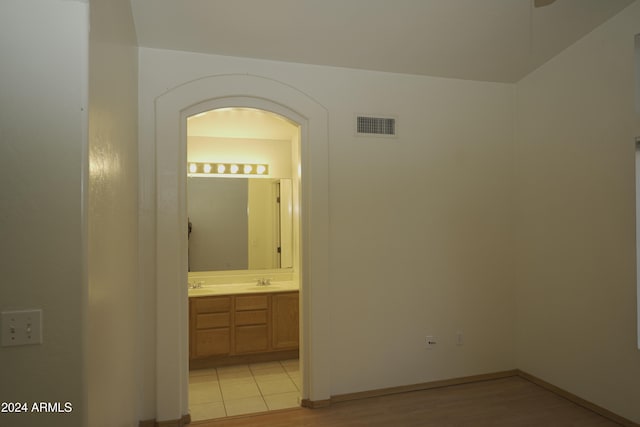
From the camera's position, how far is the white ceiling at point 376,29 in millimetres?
2588

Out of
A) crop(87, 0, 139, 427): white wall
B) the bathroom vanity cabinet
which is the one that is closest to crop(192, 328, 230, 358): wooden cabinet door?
the bathroom vanity cabinet

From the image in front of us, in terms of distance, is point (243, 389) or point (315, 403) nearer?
point (315, 403)

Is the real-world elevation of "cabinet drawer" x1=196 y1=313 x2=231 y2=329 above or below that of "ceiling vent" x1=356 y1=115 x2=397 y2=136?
below

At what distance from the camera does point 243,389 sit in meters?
3.49

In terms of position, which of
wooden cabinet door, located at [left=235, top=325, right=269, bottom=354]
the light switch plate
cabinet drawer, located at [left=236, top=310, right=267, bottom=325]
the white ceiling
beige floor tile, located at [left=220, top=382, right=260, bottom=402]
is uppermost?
the white ceiling

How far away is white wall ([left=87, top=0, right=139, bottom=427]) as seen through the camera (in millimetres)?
1450

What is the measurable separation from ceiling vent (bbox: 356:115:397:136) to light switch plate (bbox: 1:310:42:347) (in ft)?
8.53

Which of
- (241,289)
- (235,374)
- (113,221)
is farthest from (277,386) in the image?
(113,221)

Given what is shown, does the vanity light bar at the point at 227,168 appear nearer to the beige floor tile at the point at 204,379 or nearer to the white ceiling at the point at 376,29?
the white ceiling at the point at 376,29

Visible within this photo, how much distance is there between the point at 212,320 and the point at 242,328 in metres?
0.34

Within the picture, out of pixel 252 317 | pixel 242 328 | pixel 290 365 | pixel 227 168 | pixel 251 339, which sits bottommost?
pixel 290 365

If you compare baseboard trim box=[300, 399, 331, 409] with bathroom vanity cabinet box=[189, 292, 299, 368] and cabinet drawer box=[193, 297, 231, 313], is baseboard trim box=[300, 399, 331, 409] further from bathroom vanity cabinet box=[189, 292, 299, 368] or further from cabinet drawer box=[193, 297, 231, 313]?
cabinet drawer box=[193, 297, 231, 313]

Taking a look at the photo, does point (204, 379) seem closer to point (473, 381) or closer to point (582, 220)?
point (473, 381)

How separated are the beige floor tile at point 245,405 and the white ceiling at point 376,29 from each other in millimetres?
2862
